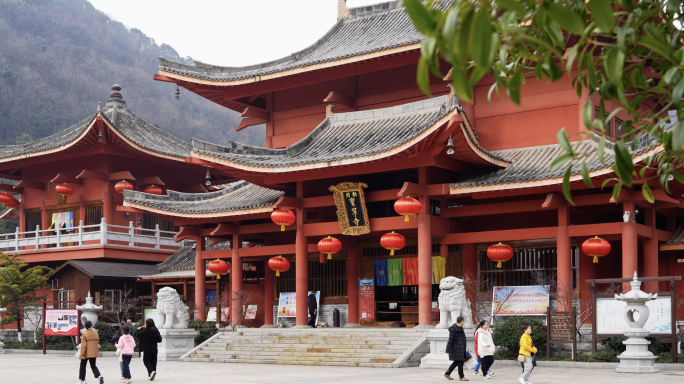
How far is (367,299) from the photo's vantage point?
22.5 meters

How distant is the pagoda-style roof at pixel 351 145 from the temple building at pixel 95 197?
9667 millimetres

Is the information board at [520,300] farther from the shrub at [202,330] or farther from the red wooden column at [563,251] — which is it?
the shrub at [202,330]

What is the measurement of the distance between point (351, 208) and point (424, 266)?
264 centimetres

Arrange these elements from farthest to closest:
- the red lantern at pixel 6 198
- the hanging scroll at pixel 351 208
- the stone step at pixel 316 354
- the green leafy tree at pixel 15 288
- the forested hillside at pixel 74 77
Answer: the forested hillside at pixel 74 77 → the red lantern at pixel 6 198 → the green leafy tree at pixel 15 288 → the hanging scroll at pixel 351 208 → the stone step at pixel 316 354

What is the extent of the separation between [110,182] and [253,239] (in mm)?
9441

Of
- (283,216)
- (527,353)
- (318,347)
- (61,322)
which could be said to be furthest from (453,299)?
(61,322)

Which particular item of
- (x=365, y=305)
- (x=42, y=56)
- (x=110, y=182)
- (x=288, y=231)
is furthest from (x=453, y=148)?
(x=42, y=56)

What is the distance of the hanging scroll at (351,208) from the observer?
1989cm

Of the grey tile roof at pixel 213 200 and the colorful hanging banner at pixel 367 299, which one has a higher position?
the grey tile roof at pixel 213 200

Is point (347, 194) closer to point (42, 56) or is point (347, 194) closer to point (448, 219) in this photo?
point (448, 219)

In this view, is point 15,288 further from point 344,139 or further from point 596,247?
point 596,247

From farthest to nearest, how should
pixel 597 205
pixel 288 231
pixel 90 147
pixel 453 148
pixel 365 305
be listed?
pixel 90 147
pixel 288 231
pixel 365 305
pixel 597 205
pixel 453 148

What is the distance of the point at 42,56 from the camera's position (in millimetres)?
88875

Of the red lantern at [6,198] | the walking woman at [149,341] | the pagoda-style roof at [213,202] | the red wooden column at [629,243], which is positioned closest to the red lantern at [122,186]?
the red lantern at [6,198]
